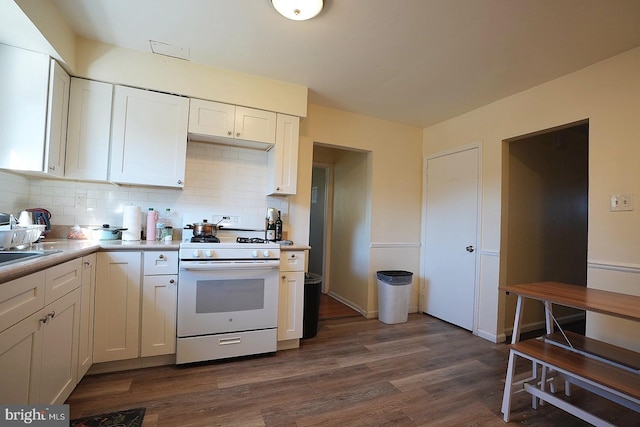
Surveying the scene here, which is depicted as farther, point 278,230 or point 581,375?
point 278,230

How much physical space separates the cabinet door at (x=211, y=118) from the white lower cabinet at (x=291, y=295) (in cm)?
123

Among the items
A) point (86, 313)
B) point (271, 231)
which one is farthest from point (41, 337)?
point (271, 231)

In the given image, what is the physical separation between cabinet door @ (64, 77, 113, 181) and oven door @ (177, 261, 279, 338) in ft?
3.57

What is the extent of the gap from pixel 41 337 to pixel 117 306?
0.71m

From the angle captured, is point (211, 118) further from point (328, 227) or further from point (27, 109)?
point (328, 227)

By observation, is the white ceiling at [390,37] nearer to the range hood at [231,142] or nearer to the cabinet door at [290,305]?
the range hood at [231,142]

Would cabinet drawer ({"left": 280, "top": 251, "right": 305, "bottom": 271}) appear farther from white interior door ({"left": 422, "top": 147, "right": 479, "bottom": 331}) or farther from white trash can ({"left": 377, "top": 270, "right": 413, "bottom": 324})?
white interior door ({"left": 422, "top": 147, "right": 479, "bottom": 331})

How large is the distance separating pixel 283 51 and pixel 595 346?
9.64 feet

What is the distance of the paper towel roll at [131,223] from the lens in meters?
2.31

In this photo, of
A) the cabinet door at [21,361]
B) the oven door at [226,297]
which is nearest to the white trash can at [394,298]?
the oven door at [226,297]

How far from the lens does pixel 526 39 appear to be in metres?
1.97

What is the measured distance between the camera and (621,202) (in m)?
2.05

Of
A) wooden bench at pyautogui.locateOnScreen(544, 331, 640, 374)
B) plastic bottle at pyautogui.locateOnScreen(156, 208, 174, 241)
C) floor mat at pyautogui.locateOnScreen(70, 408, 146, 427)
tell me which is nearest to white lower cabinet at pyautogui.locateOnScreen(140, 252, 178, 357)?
plastic bottle at pyautogui.locateOnScreen(156, 208, 174, 241)

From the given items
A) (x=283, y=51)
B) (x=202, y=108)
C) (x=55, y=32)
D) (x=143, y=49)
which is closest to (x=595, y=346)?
(x=283, y=51)
